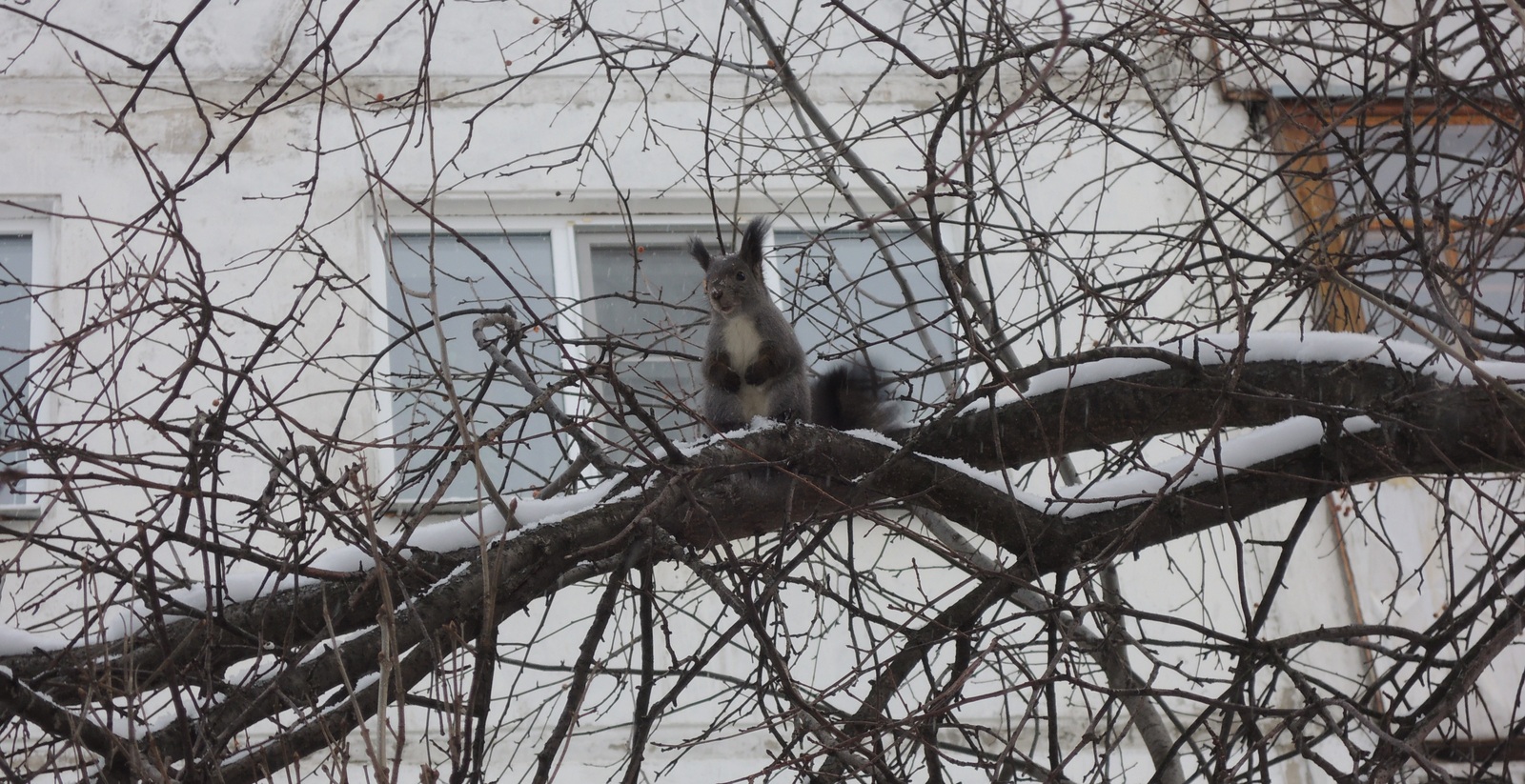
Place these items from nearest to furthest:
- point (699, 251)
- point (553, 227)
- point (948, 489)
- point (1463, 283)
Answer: point (948, 489) → point (1463, 283) → point (699, 251) → point (553, 227)

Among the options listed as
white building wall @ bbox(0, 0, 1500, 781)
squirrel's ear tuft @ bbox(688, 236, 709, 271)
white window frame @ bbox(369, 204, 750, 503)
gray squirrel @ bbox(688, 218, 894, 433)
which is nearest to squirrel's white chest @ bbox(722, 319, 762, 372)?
gray squirrel @ bbox(688, 218, 894, 433)

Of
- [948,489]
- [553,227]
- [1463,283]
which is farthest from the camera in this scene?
[553,227]

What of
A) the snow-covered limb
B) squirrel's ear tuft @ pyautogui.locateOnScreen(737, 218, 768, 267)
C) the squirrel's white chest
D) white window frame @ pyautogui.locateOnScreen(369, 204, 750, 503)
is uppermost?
white window frame @ pyautogui.locateOnScreen(369, 204, 750, 503)

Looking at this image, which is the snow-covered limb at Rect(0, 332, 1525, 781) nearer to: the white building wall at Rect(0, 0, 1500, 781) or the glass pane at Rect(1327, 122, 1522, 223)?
the glass pane at Rect(1327, 122, 1522, 223)

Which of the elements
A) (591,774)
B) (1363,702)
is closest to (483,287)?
(591,774)

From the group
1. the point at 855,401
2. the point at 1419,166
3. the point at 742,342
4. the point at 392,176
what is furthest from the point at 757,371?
the point at 392,176

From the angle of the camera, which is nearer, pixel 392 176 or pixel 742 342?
pixel 742 342

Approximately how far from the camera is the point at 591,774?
15.8 ft

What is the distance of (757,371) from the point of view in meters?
3.78

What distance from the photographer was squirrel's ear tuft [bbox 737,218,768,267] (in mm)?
3932

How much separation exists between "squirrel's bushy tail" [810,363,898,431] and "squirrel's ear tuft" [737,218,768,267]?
409 mm

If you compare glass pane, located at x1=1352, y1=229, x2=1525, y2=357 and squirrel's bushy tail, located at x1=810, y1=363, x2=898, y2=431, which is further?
Answer: squirrel's bushy tail, located at x1=810, y1=363, x2=898, y2=431

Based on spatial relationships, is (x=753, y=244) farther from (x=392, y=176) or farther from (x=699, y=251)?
(x=392, y=176)

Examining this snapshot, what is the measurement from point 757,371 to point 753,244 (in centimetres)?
40
